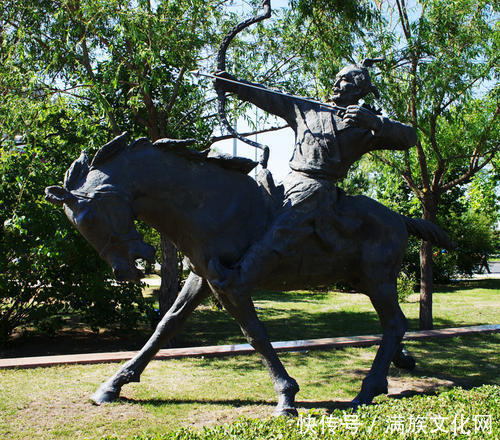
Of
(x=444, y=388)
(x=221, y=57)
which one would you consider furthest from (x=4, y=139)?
(x=444, y=388)

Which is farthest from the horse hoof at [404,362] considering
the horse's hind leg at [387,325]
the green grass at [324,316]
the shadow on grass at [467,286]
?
the shadow on grass at [467,286]

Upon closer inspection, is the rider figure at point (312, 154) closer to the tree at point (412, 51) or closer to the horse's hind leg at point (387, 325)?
the horse's hind leg at point (387, 325)

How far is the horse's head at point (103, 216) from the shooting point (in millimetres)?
3477

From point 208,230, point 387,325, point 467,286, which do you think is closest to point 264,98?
point 208,230

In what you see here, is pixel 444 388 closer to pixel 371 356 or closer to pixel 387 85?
pixel 371 356

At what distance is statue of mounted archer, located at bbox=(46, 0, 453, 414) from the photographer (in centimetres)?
359

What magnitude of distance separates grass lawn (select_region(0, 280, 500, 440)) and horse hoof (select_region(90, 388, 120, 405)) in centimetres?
7

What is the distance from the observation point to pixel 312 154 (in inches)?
162

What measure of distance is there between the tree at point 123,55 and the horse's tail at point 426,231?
3.75 m

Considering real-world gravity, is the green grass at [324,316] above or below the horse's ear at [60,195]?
below

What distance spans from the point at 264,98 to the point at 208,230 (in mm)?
1348

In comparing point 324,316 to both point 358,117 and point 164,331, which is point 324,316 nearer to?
point 164,331

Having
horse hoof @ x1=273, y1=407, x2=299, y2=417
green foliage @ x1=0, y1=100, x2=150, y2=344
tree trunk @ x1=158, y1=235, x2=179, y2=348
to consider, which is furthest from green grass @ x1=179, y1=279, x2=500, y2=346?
horse hoof @ x1=273, y1=407, x2=299, y2=417

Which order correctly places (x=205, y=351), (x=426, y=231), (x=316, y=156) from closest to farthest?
(x=316, y=156)
(x=426, y=231)
(x=205, y=351)
